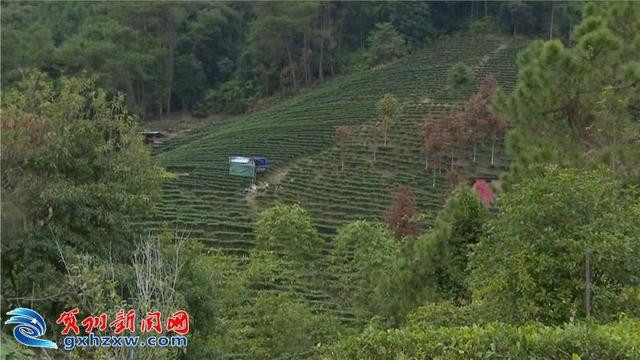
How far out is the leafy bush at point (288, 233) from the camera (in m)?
17.5

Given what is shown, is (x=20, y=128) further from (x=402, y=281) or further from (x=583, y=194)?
(x=583, y=194)

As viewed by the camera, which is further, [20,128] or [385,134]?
[385,134]

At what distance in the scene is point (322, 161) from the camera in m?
29.4

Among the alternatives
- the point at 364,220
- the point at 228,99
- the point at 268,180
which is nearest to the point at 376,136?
the point at 268,180

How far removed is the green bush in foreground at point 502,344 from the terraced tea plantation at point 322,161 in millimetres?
12000

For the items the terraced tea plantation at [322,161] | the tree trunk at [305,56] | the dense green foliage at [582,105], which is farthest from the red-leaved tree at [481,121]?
the tree trunk at [305,56]

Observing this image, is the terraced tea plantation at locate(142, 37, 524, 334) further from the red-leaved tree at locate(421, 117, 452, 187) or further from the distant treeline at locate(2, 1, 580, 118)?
the distant treeline at locate(2, 1, 580, 118)

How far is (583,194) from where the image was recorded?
6047mm

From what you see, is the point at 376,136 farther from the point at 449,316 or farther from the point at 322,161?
the point at 449,316

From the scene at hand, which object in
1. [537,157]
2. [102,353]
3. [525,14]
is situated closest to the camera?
[102,353]

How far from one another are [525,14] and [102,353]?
4848 centimetres

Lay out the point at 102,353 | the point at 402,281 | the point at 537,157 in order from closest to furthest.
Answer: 1. the point at 102,353
2. the point at 537,157
3. the point at 402,281

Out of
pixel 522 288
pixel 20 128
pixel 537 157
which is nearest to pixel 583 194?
pixel 522 288

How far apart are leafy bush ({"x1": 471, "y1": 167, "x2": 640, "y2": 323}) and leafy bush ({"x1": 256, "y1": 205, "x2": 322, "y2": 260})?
37.3 feet
